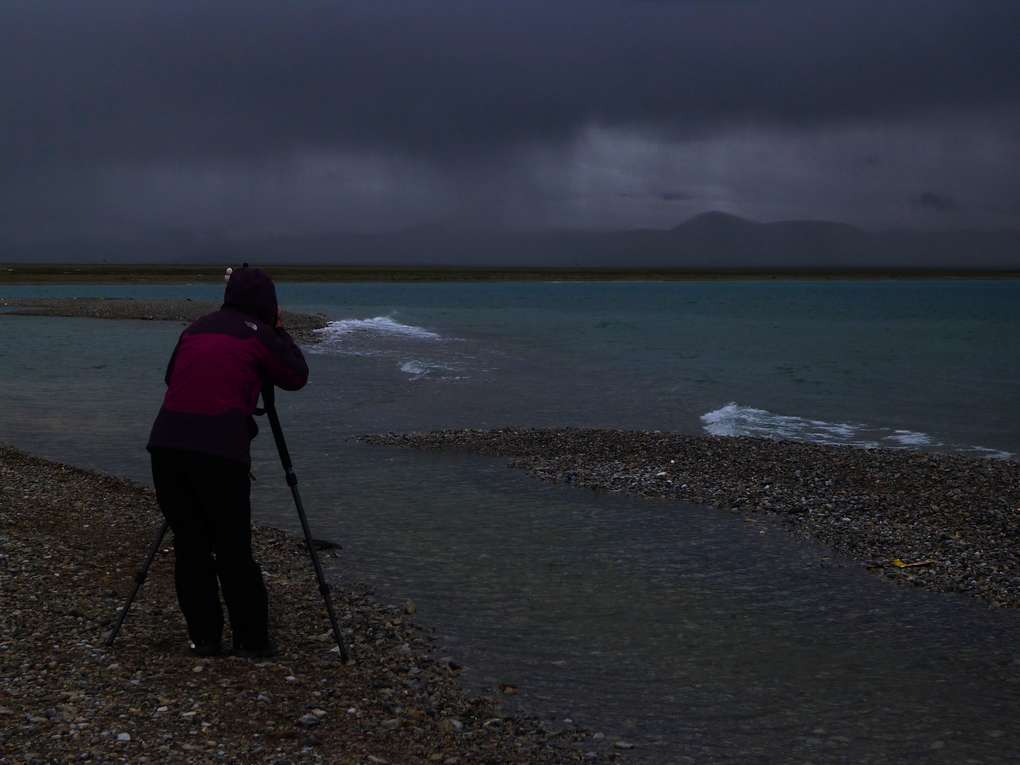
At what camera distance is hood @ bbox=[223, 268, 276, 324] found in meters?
7.58

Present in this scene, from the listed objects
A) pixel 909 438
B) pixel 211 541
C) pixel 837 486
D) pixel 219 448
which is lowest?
pixel 909 438

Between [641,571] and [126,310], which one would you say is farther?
[126,310]

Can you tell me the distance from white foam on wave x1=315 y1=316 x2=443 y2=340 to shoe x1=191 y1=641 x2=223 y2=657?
46268 millimetres

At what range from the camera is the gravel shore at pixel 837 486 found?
12.1 meters

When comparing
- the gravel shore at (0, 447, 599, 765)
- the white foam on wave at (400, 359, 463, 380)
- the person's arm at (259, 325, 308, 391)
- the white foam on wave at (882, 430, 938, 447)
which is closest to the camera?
the gravel shore at (0, 447, 599, 765)

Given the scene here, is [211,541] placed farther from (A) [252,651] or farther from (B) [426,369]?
(B) [426,369]

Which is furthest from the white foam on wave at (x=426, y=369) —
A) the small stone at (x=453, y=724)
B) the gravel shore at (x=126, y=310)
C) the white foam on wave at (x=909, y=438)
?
the small stone at (x=453, y=724)

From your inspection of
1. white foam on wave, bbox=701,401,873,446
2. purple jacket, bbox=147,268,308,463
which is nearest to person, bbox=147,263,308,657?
purple jacket, bbox=147,268,308,463

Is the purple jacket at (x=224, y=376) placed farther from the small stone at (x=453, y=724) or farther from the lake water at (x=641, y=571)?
the lake water at (x=641, y=571)

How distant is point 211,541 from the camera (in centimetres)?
766

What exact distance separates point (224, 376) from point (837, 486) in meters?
11.7

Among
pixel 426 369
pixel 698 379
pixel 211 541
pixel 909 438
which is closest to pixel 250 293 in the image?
pixel 211 541

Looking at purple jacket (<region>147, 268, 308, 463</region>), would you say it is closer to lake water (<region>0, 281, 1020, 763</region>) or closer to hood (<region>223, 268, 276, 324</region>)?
hood (<region>223, 268, 276, 324</region>)

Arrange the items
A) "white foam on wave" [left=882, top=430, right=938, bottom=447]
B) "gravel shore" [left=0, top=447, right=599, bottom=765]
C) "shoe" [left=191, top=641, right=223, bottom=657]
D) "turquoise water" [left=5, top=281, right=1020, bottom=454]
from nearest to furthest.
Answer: "gravel shore" [left=0, top=447, right=599, bottom=765] → "shoe" [left=191, top=641, right=223, bottom=657] → "white foam on wave" [left=882, top=430, right=938, bottom=447] → "turquoise water" [left=5, top=281, right=1020, bottom=454]
